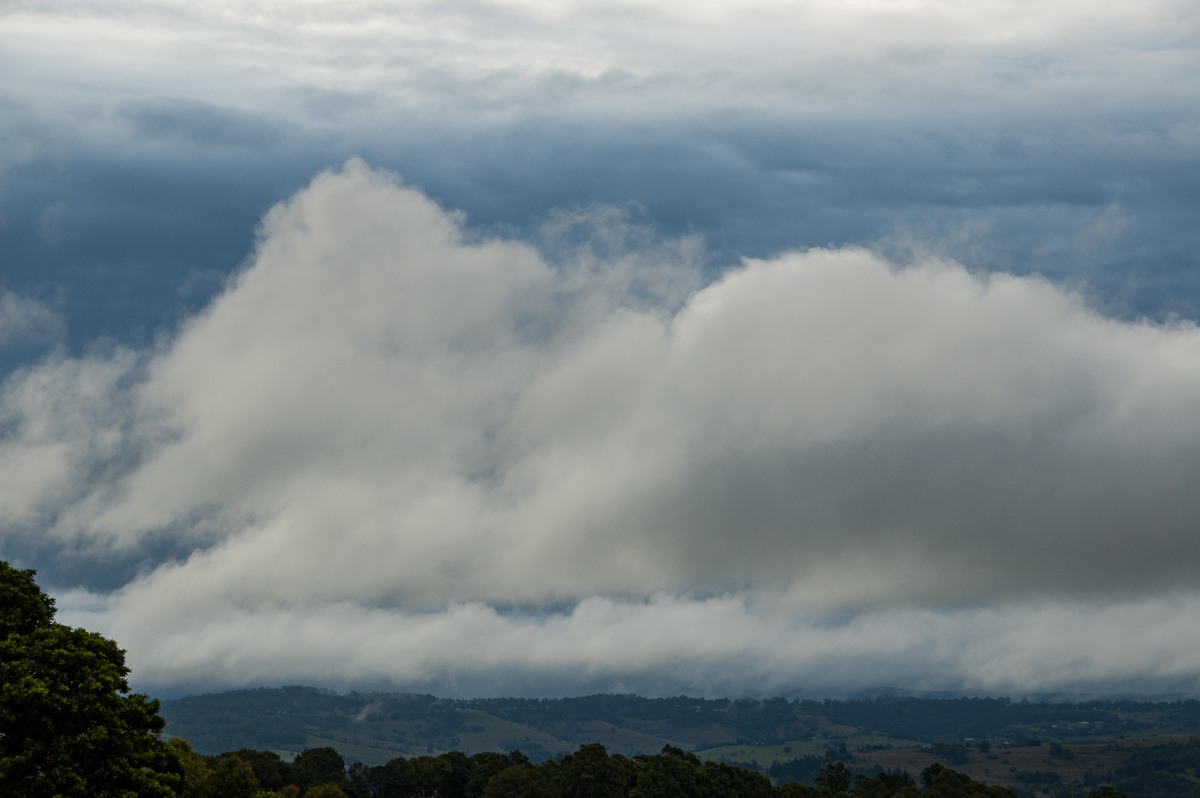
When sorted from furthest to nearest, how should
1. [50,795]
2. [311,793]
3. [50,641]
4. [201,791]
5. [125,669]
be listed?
[311,793]
[201,791]
[125,669]
[50,641]
[50,795]

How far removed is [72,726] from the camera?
330ft

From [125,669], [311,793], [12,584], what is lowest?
[311,793]

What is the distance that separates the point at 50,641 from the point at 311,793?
331 feet

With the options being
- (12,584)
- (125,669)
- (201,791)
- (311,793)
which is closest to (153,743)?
(125,669)

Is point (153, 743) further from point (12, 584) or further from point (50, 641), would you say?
point (12, 584)

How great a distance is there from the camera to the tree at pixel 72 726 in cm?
9669

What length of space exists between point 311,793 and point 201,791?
5466cm

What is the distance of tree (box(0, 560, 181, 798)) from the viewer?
96688 mm

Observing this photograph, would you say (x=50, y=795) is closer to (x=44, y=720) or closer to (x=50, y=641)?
(x=44, y=720)

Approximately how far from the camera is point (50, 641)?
10394 cm

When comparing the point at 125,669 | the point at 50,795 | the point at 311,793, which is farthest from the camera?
the point at 311,793

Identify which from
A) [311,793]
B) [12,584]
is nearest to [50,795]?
[12,584]

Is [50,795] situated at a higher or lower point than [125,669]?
lower

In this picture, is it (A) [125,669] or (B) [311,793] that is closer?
(A) [125,669]
